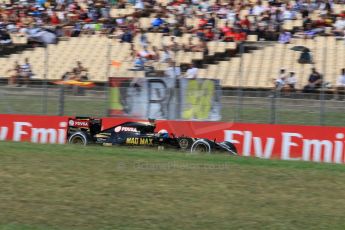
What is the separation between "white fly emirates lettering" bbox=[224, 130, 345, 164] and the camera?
11.6 meters

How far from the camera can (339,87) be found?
13039 millimetres

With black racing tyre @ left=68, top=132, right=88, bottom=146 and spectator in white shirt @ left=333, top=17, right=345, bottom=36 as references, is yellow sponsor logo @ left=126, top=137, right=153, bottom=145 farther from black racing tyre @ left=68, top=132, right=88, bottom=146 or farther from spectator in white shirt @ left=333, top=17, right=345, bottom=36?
spectator in white shirt @ left=333, top=17, right=345, bottom=36

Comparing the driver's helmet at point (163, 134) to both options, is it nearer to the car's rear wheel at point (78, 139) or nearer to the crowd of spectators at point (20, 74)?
the car's rear wheel at point (78, 139)

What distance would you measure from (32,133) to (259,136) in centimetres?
510

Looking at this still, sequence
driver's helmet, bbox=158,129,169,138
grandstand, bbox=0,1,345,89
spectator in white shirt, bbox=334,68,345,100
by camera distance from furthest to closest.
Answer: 1. grandstand, bbox=0,1,345,89
2. spectator in white shirt, bbox=334,68,345,100
3. driver's helmet, bbox=158,129,169,138

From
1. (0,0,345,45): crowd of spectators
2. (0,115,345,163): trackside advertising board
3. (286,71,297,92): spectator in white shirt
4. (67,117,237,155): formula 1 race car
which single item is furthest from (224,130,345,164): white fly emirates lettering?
(0,0,345,45): crowd of spectators

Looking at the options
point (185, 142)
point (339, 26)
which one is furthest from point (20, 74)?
point (339, 26)

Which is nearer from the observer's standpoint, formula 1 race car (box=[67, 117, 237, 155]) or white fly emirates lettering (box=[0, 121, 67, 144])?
formula 1 race car (box=[67, 117, 237, 155])

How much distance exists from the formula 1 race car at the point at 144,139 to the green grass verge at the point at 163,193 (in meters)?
2.15

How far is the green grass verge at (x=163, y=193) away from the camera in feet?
19.0

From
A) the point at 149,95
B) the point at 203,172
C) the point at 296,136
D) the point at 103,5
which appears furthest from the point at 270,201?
the point at 103,5

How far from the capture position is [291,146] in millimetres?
11930

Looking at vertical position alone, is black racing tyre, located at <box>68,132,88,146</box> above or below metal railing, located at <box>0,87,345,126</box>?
below

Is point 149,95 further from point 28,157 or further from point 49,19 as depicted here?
point 49,19
